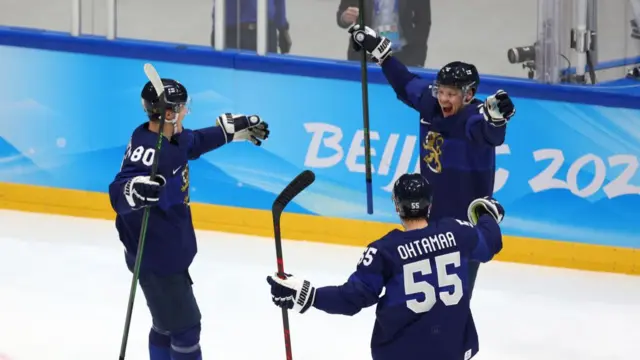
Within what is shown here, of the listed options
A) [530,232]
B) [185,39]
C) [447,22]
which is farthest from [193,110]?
[530,232]

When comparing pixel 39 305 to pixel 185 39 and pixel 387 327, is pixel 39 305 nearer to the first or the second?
pixel 185 39

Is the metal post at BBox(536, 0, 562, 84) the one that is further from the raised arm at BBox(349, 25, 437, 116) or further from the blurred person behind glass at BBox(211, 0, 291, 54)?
the raised arm at BBox(349, 25, 437, 116)

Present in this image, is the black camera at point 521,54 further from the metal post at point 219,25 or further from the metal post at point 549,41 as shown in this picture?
the metal post at point 219,25

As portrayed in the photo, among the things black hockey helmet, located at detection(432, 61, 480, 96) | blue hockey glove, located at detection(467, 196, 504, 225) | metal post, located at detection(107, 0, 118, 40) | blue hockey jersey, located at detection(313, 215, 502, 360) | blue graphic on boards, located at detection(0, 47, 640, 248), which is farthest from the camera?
metal post, located at detection(107, 0, 118, 40)

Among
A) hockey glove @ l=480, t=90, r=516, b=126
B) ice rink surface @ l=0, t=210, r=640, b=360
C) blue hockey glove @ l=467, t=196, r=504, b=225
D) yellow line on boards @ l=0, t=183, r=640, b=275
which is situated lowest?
ice rink surface @ l=0, t=210, r=640, b=360

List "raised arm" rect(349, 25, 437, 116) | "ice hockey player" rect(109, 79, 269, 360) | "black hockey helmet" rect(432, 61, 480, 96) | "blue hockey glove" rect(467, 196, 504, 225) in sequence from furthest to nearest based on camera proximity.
→ "raised arm" rect(349, 25, 437, 116), "black hockey helmet" rect(432, 61, 480, 96), "ice hockey player" rect(109, 79, 269, 360), "blue hockey glove" rect(467, 196, 504, 225)

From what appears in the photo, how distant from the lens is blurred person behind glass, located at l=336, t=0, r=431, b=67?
24.2 ft

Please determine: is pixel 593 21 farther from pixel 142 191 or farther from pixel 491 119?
pixel 142 191

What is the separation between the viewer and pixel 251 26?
25.2ft

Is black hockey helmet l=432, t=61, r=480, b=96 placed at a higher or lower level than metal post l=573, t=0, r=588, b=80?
lower

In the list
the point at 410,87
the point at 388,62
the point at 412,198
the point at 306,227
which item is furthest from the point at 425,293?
the point at 306,227

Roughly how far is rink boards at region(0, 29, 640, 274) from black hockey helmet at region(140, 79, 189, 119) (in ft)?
9.07

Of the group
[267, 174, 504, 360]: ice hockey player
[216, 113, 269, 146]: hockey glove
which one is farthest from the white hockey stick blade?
[267, 174, 504, 360]: ice hockey player

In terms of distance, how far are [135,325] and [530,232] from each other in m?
2.34
